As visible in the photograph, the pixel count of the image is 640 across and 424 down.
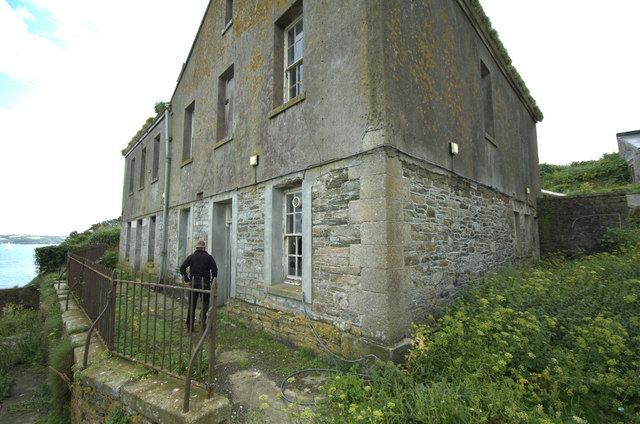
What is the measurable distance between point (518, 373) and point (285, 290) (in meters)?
3.59

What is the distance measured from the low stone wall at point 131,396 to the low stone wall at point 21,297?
12.3 metres

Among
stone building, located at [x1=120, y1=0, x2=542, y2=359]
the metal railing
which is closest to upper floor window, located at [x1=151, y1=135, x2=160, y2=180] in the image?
stone building, located at [x1=120, y1=0, x2=542, y2=359]

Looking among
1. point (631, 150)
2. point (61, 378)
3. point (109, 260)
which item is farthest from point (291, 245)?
point (631, 150)

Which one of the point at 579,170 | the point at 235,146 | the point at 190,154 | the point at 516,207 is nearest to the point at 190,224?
the point at 190,154

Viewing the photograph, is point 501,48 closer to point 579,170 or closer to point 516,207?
point 516,207

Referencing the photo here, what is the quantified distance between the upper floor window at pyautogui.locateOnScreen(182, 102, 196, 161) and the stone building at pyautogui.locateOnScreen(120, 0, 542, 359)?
0.73m

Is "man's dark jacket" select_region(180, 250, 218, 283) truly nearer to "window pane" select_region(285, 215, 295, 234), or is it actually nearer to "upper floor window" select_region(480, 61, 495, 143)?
"window pane" select_region(285, 215, 295, 234)

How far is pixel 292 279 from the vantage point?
5.75 meters

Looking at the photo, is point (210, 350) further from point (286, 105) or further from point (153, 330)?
point (286, 105)

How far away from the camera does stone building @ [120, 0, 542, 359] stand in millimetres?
4289

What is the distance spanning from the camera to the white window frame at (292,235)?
5.71 m

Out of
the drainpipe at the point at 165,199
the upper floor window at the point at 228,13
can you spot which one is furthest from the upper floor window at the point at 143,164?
the upper floor window at the point at 228,13

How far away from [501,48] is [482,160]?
166 inches

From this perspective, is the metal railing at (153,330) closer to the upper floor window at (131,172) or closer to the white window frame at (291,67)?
the white window frame at (291,67)
